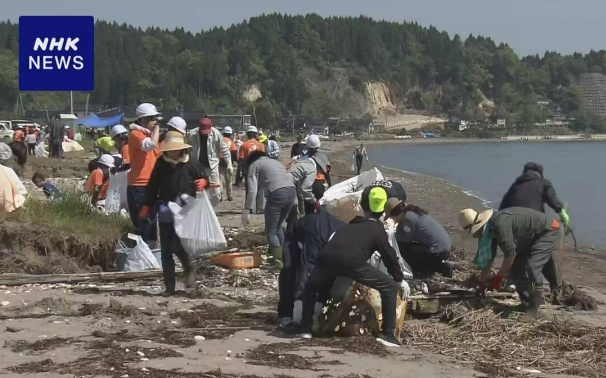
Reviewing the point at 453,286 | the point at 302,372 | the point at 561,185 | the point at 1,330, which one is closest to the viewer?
the point at 302,372

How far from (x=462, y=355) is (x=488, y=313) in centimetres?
106

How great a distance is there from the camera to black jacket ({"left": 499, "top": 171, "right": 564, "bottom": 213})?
28.2 feet

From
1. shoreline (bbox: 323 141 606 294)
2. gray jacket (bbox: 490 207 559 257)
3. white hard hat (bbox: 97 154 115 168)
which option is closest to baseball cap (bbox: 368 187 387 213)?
gray jacket (bbox: 490 207 559 257)

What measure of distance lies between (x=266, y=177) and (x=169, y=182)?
6.13 ft

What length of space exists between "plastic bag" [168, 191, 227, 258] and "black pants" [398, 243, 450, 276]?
2231 millimetres

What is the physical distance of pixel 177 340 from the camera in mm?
6555

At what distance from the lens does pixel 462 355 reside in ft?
22.0

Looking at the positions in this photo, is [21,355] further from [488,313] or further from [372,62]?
[372,62]

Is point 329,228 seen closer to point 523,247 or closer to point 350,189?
point 523,247

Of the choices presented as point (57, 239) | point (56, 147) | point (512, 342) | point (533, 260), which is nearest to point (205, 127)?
point (57, 239)

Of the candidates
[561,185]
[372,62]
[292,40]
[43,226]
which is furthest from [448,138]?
[43,226]

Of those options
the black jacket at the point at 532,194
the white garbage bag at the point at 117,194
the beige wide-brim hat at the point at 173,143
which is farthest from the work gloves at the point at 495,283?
the white garbage bag at the point at 117,194

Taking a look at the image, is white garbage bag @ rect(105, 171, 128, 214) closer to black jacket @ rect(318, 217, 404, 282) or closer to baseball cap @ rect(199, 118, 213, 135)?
baseball cap @ rect(199, 118, 213, 135)

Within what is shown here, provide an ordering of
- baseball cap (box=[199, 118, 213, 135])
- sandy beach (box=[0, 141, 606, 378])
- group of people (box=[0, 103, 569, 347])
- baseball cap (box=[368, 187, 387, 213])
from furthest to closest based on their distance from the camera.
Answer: baseball cap (box=[199, 118, 213, 135])
baseball cap (box=[368, 187, 387, 213])
group of people (box=[0, 103, 569, 347])
sandy beach (box=[0, 141, 606, 378])
